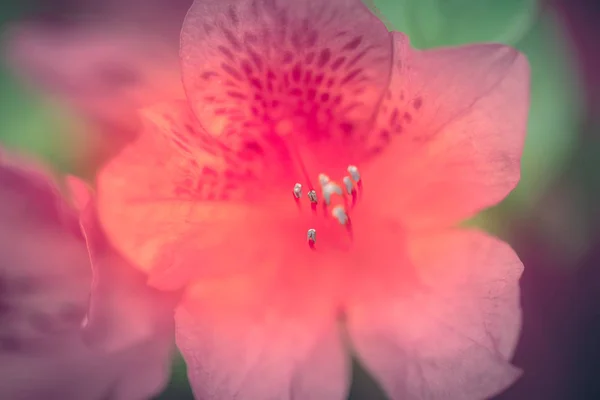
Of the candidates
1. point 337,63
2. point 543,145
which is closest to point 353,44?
point 337,63

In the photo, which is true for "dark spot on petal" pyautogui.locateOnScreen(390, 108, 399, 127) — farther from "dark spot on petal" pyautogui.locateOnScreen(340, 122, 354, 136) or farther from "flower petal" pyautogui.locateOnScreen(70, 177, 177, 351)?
"flower petal" pyautogui.locateOnScreen(70, 177, 177, 351)

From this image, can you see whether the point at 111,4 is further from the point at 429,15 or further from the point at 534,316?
the point at 534,316

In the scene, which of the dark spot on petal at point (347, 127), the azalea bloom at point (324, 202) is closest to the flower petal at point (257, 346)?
the azalea bloom at point (324, 202)

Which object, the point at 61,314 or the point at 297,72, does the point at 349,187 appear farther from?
the point at 61,314

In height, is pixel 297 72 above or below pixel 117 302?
above

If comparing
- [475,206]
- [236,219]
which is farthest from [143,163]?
[475,206]

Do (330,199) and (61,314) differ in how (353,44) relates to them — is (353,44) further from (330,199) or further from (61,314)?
(61,314)
